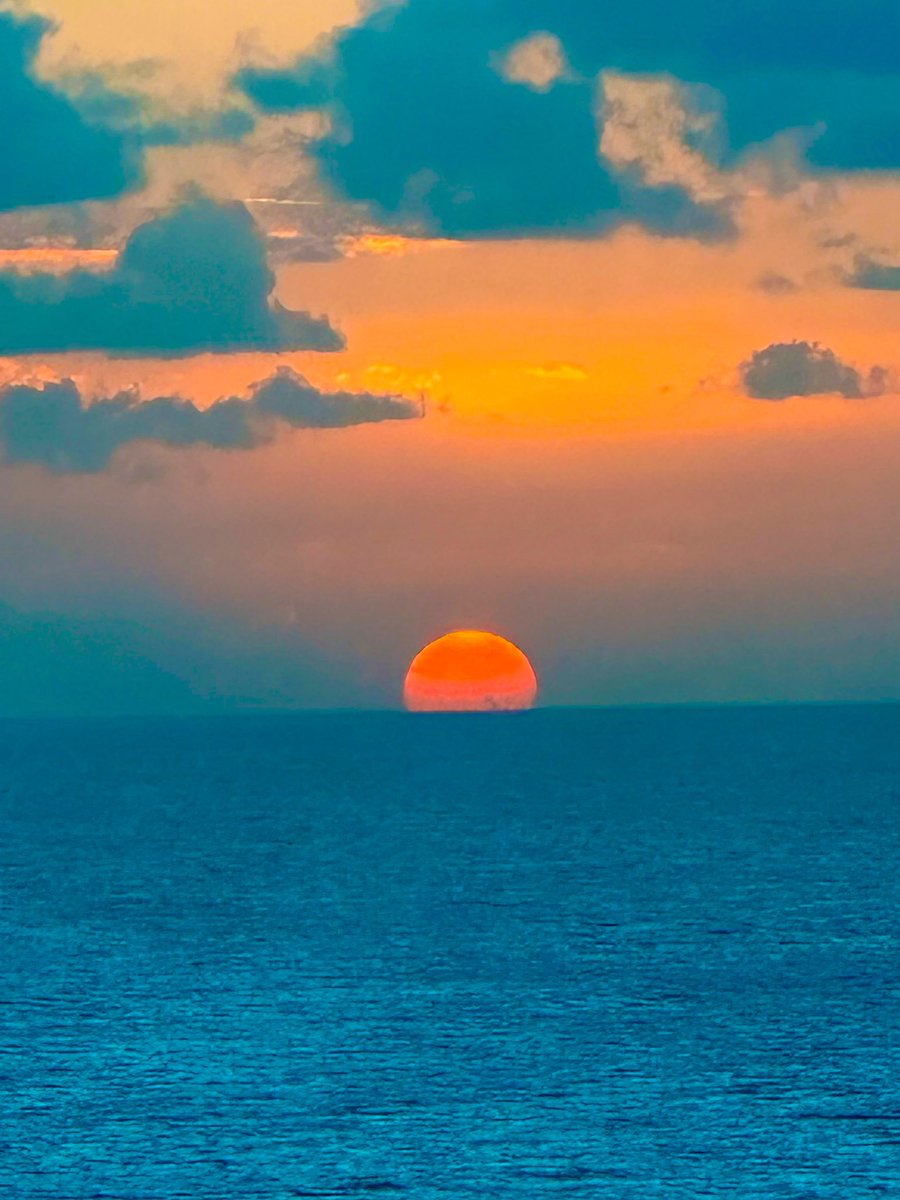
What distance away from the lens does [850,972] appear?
76.9 m

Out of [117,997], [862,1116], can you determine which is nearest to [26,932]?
[117,997]

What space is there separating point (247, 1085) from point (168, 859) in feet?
257

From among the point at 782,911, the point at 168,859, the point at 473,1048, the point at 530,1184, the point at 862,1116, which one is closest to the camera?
the point at 530,1184

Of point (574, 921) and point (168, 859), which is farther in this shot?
point (168, 859)

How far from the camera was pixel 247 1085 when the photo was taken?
5550 centimetres

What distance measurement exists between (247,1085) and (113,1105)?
4151 mm

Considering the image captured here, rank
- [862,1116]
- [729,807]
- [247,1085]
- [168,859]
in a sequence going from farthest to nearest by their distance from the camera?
[729,807], [168,859], [247,1085], [862,1116]

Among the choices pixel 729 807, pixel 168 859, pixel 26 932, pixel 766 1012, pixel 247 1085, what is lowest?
pixel 247 1085

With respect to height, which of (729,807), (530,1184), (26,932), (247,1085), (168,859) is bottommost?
(530,1184)

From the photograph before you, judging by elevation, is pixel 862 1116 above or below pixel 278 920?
below

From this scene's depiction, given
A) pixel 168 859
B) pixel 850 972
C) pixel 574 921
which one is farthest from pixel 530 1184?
pixel 168 859

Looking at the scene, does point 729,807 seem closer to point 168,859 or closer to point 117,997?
point 168,859

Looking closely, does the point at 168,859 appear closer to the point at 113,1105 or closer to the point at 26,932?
the point at 26,932

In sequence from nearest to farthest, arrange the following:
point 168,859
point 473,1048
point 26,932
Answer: point 473,1048
point 26,932
point 168,859
